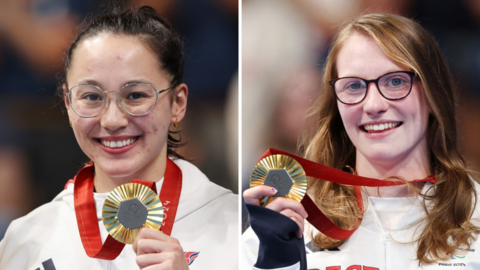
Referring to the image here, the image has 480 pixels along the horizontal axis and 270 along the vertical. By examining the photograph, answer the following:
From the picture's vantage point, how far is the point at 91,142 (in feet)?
8.96

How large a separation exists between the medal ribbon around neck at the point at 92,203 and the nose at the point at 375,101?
114cm

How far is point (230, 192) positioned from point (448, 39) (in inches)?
59.7

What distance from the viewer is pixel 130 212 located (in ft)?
7.46

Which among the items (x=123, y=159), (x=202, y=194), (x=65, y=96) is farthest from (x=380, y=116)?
(x=65, y=96)

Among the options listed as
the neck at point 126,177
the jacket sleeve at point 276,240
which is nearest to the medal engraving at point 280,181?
the jacket sleeve at point 276,240

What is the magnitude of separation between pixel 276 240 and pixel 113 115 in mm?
1120

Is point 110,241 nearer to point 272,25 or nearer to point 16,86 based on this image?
point 16,86

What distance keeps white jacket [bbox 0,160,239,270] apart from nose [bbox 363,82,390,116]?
94 cm

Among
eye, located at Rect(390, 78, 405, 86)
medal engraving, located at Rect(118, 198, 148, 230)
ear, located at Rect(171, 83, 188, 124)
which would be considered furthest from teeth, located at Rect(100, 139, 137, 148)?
eye, located at Rect(390, 78, 405, 86)

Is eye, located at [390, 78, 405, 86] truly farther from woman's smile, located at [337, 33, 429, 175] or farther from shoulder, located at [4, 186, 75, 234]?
shoulder, located at [4, 186, 75, 234]

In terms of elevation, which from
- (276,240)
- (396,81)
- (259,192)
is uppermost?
(396,81)

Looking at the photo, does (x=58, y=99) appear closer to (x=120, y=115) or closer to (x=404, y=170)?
(x=120, y=115)

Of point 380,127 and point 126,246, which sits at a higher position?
point 380,127

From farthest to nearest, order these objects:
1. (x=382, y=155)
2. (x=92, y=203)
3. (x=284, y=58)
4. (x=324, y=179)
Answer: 1. (x=284, y=58)
2. (x=92, y=203)
3. (x=382, y=155)
4. (x=324, y=179)
